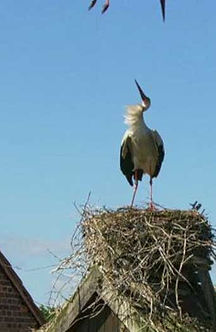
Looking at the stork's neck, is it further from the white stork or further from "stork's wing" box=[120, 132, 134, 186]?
"stork's wing" box=[120, 132, 134, 186]

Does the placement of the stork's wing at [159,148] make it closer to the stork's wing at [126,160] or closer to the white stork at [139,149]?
the white stork at [139,149]

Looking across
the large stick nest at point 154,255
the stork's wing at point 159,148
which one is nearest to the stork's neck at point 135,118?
the stork's wing at point 159,148

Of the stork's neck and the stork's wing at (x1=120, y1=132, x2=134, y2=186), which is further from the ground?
the stork's neck

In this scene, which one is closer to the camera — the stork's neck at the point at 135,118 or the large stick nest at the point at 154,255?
the large stick nest at the point at 154,255

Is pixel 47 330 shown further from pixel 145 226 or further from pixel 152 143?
pixel 152 143

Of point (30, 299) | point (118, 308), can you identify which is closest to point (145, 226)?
point (118, 308)

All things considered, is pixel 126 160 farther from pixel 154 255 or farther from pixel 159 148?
pixel 154 255

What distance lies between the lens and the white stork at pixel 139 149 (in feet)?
35.7

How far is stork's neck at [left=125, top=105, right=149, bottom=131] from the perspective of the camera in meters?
11.2

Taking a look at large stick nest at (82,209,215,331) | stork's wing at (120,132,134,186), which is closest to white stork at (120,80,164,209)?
stork's wing at (120,132,134,186)

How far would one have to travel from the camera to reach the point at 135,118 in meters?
11.3

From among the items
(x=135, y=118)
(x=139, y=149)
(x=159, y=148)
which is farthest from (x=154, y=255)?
(x=135, y=118)

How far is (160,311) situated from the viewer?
7.58 metres

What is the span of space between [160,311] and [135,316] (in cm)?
20
